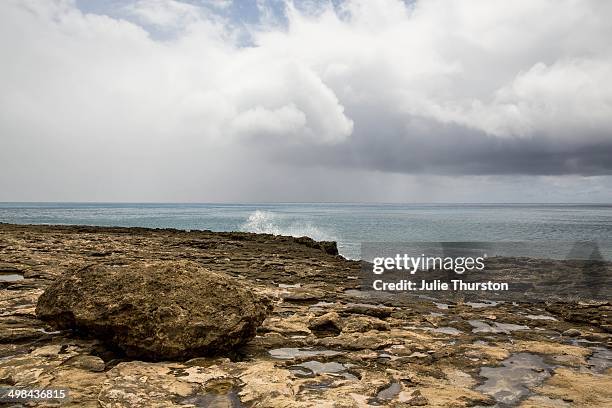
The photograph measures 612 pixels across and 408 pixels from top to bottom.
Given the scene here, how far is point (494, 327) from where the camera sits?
8.97m

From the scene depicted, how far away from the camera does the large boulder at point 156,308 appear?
5.97 metres

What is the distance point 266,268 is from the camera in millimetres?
15586

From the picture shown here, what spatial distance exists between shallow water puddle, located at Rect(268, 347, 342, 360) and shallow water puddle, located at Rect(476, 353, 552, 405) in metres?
2.25

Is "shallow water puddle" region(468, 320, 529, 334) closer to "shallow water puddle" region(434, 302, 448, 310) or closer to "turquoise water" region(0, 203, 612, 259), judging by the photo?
"shallow water puddle" region(434, 302, 448, 310)

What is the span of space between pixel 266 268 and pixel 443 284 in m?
6.21

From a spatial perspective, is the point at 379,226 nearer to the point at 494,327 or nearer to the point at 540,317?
the point at 540,317

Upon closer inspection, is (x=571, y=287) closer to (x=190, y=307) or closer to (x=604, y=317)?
(x=604, y=317)

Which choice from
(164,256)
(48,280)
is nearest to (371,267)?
(164,256)

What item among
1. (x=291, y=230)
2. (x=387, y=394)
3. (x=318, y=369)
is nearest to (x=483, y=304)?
(x=318, y=369)

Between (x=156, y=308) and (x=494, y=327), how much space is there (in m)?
6.81

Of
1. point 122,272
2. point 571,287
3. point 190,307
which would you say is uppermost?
point 122,272

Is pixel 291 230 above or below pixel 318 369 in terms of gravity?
below

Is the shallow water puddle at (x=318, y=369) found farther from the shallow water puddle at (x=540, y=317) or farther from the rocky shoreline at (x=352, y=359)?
the shallow water puddle at (x=540, y=317)
